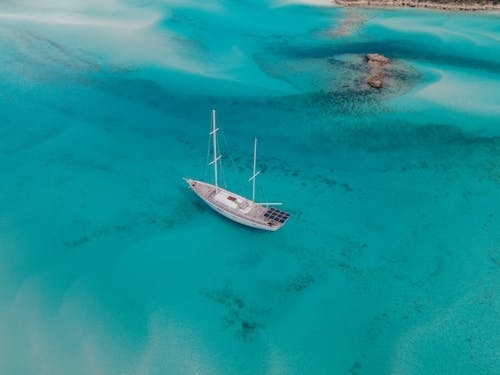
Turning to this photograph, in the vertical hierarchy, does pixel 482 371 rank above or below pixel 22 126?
below

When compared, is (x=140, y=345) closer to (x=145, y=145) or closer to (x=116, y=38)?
(x=145, y=145)

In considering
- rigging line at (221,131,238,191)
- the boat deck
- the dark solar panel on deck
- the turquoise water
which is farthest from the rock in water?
the boat deck

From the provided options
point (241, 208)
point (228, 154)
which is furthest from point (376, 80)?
point (241, 208)

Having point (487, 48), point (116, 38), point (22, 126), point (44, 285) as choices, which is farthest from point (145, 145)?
point (487, 48)

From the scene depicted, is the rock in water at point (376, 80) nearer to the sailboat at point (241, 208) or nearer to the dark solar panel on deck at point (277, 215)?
the sailboat at point (241, 208)

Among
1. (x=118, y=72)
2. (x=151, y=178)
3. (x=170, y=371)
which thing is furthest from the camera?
(x=118, y=72)

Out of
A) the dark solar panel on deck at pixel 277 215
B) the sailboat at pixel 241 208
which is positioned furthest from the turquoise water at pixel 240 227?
the dark solar panel on deck at pixel 277 215
